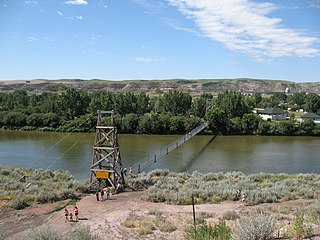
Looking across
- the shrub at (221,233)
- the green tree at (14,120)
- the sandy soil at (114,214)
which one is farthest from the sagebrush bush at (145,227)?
the green tree at (14,120)

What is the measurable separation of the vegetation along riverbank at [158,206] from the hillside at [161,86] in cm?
9044

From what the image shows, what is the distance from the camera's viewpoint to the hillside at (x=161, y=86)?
112000 millimetres

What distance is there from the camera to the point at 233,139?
3656 cm

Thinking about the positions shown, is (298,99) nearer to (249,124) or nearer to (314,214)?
(249,124)

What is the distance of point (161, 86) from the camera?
120500 millimetres

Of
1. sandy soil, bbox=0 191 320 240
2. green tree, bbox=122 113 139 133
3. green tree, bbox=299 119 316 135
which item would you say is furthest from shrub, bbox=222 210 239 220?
green tree, bbox=299 119 316 135

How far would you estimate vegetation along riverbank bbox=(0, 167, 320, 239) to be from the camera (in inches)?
327

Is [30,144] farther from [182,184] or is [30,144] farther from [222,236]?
[222,236]

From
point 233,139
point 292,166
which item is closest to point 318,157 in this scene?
point 292,166

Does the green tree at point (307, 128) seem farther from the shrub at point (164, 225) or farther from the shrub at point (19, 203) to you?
the shrub at point (19, 203)

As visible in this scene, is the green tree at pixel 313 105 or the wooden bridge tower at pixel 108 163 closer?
the wooden bridge tower at pixel 108 163

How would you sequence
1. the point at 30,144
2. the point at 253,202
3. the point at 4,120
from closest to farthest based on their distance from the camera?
the point at 253,202
the point at 30,144
the point at 4,120

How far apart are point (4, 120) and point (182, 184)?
1453 inches

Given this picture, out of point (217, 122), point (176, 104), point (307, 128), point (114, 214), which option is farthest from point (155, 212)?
point (176, 104)
